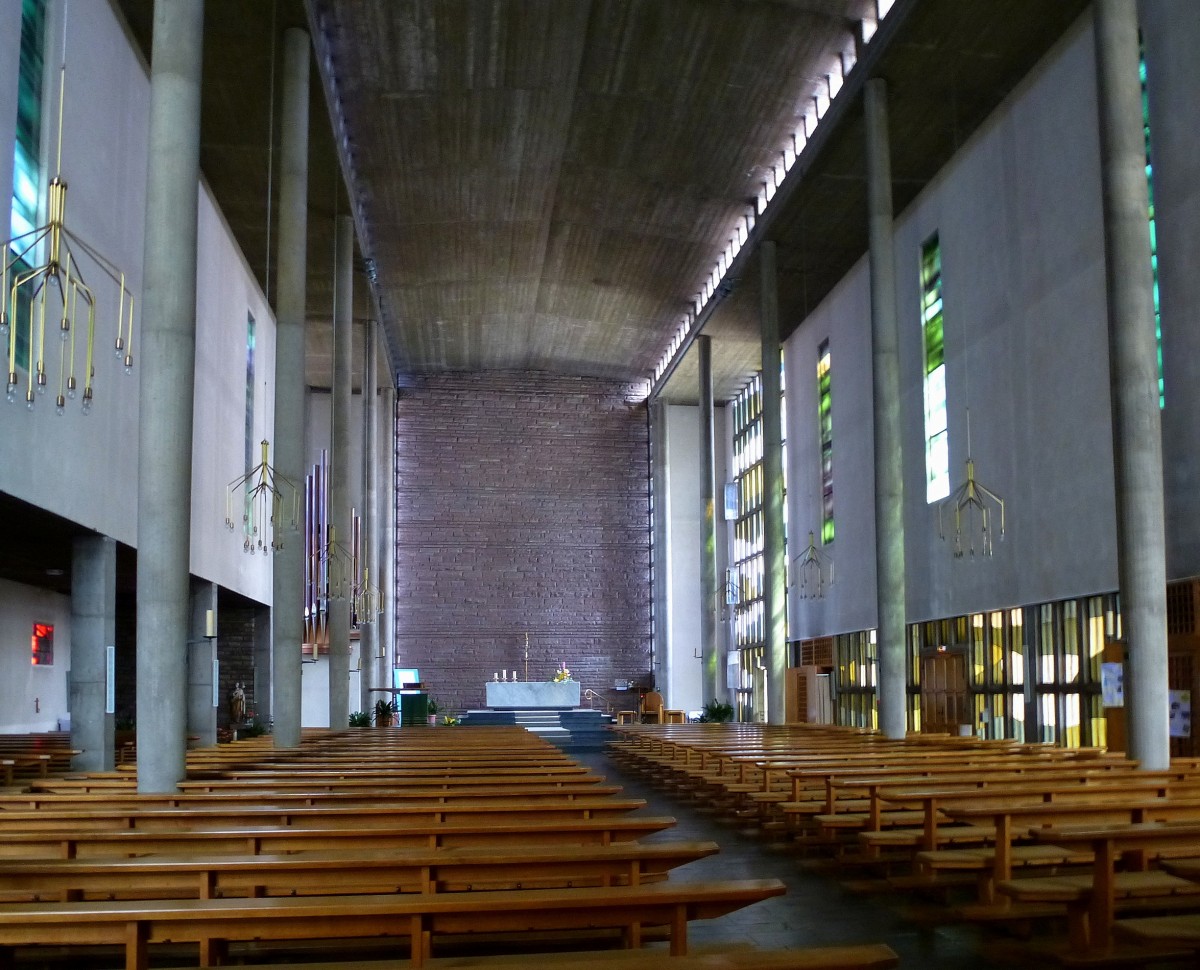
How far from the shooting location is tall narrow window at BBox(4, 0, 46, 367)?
1002cm

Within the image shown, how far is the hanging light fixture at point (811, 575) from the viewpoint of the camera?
72.5 feet

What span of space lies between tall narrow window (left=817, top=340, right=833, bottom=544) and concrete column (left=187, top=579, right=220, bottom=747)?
36.2ft

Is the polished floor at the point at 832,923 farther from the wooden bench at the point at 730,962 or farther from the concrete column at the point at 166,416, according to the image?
the concrete column at the point at 166,416

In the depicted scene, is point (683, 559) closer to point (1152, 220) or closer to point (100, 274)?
point (1152, 220)

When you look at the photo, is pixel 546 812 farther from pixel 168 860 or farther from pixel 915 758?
pixel 915 758

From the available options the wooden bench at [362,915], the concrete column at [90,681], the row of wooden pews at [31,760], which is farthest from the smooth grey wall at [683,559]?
the wooden bench at [362,915]

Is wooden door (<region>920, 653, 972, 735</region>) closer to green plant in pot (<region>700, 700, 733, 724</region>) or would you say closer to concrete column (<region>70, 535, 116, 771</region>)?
green plant in pot (<region>700, 700, 733, 724</region>)

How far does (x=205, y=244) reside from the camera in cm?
1633

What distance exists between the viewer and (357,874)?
3.95 metres

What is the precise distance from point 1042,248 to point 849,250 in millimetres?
6858

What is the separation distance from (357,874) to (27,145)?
8.50 metres

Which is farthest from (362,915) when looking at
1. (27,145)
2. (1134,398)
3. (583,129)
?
(583,129)

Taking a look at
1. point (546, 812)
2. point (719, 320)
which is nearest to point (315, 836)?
point (546, 812)

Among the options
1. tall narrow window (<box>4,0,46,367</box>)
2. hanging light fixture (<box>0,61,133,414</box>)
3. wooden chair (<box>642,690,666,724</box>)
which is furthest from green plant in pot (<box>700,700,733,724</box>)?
tall narrow window (<box>4,0,46,367</box>)
